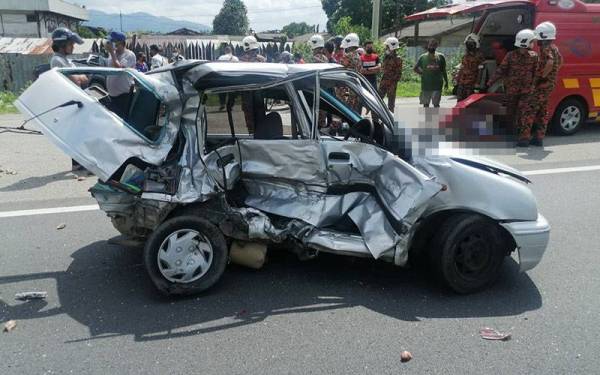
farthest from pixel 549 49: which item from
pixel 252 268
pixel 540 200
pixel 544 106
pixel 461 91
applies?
pixel 252 268

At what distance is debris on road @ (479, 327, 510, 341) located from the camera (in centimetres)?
333

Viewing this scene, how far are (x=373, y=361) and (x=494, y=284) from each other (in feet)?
5.01

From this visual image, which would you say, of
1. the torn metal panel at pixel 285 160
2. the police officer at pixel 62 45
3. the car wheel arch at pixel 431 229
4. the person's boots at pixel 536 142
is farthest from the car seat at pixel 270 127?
the person's boots at pixel 536 142

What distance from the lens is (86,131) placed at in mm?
3523

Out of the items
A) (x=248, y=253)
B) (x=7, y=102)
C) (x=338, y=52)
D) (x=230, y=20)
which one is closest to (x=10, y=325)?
(x=248, y=253)

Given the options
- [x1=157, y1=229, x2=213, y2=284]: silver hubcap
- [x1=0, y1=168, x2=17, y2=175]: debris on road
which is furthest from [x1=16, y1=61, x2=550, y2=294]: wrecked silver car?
[x1=0, y1=168, x2=17, y2=175]: debris on road

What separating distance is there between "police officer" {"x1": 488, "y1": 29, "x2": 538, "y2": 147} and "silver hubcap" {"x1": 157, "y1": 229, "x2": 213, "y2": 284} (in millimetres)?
6527

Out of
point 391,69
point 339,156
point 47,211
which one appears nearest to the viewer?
point 339,156

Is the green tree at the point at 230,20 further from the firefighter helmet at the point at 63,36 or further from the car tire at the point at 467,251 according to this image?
the car tire at the point at 467,251

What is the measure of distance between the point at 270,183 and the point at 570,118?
848cm

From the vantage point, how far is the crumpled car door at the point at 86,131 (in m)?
3.49

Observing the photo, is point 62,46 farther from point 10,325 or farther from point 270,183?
point 10,325

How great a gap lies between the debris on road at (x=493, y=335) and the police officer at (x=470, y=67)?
7.17 meters

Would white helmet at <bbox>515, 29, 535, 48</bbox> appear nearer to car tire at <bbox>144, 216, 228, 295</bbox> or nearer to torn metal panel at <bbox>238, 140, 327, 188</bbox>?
torn metal panel at <bbox>238, 140, 327, 188</bbox>
